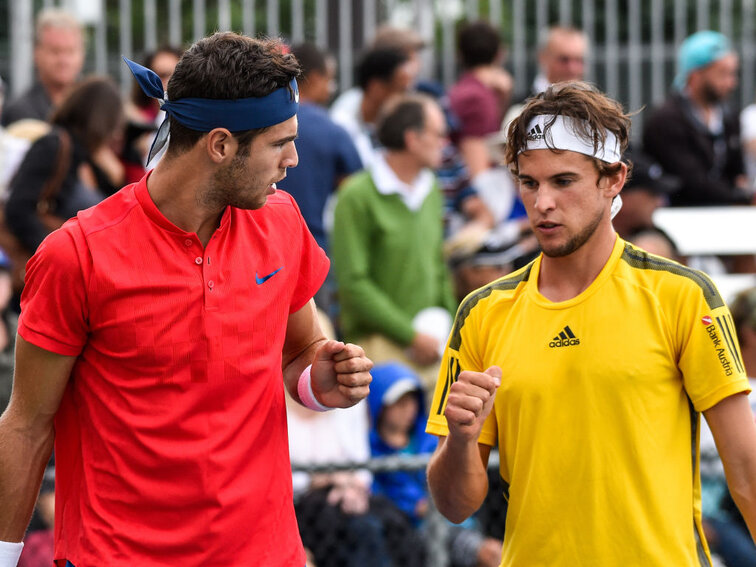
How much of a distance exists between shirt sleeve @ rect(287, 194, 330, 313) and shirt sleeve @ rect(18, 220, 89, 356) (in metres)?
0.71

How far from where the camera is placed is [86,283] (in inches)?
131

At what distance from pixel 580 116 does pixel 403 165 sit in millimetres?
3945

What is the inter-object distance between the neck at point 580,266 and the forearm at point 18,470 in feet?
5.06

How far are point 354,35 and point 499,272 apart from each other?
3.83m

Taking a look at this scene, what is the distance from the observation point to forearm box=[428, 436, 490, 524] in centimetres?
352

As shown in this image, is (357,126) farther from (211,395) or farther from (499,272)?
(211,395)

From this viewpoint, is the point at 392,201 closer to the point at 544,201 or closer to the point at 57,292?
the point at 544,201

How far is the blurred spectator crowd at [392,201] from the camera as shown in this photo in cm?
622

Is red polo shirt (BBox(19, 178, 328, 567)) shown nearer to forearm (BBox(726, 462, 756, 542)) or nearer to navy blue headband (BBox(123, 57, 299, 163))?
navy blue headband (BBox(123, 57, 299, 163))

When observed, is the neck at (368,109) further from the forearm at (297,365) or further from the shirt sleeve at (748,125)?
the forearm at (297,365)

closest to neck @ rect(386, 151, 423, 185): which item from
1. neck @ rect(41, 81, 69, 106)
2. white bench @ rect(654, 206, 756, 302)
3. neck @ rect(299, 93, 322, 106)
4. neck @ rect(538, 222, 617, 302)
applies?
neck @ rect(299, 93, 322, 106)

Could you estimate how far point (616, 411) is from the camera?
3445mm

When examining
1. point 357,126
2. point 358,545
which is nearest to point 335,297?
point 357,126

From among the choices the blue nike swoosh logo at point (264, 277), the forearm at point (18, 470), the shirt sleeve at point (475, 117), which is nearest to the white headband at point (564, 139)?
the blue nike swoosh logo at point (264, 277)
